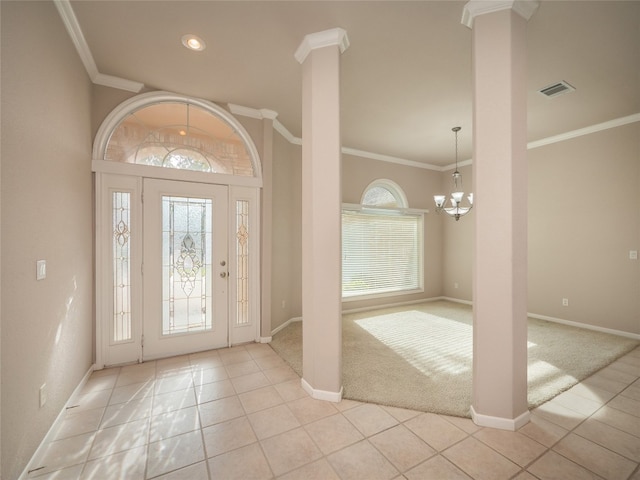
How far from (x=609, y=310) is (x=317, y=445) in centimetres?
476

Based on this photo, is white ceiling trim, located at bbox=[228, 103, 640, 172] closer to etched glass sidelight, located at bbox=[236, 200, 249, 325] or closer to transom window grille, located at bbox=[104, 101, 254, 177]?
transom window grille, located at bbox=[104, 101, 254, 177]

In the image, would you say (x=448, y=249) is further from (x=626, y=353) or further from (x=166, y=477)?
(x=166, y=477)

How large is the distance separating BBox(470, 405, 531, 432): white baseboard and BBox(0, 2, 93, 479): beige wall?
9.25 feet

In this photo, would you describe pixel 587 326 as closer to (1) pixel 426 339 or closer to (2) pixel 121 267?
(1) pixel 426 339

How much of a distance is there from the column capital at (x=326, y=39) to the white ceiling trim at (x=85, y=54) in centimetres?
176

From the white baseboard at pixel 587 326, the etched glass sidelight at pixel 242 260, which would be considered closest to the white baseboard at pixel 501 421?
the etched glass sidelight at pixel 242 260

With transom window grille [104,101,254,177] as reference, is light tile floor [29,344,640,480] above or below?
below

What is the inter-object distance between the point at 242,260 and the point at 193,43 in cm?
232

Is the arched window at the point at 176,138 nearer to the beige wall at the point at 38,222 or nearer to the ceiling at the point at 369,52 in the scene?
the ceiling at the point at 369,52

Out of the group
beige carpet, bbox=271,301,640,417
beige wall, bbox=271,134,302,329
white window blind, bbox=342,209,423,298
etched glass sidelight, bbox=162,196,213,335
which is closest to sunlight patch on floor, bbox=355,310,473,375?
beige carpet, bbox=271,301,640,417

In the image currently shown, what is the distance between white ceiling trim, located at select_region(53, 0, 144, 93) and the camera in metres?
1.96

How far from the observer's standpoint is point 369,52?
251cm

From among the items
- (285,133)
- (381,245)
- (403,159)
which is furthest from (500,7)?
(381,245)

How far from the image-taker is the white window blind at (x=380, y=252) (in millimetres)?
5125
